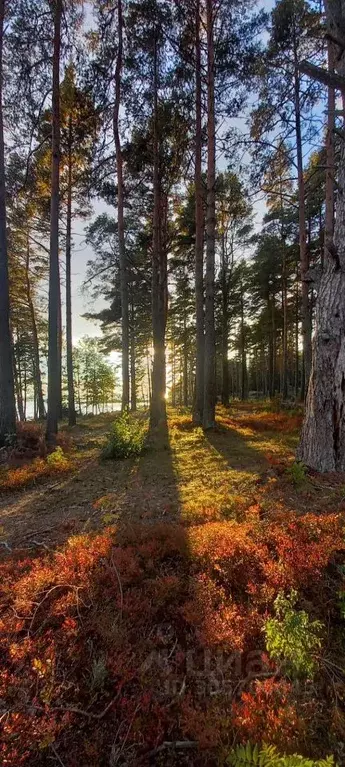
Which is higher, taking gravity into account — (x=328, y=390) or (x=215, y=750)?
(x=328, y=390)

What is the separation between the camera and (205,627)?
7.01 feet

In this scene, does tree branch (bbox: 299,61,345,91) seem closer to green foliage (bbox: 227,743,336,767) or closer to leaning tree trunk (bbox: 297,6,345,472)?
leaning tree trunk (bbox: 297,6,345,472)

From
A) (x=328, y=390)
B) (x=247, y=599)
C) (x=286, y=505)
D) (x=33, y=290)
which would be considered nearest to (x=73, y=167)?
(x=33, y=290)

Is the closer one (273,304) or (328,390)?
(328,390)

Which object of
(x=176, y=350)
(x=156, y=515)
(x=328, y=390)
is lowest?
(x=156, y=515)

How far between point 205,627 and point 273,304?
23.8m

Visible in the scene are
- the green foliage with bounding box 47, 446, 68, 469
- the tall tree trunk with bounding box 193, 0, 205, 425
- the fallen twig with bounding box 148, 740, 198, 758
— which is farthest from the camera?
the tall tree trunk with bounding box 193, 0, 205, 425

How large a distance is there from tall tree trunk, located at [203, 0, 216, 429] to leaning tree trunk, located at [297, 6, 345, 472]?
16.1 ft

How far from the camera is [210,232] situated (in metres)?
9.91

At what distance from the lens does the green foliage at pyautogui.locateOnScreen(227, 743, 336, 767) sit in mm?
1252


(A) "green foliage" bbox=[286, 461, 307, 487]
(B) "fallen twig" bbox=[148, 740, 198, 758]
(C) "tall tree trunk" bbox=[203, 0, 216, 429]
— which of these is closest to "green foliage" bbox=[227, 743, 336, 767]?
(B) "fallen twig" bbox=[148, 740, 198, 758]

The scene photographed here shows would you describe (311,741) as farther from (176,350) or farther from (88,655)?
(176,350)

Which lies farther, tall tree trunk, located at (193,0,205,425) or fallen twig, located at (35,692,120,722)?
tall tree trunk, located at (193,0,205,425)

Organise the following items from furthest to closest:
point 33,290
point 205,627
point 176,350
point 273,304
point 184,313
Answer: point 176,350 < point 184,313 < point 273,304 < point 33,290 < point 205,627
